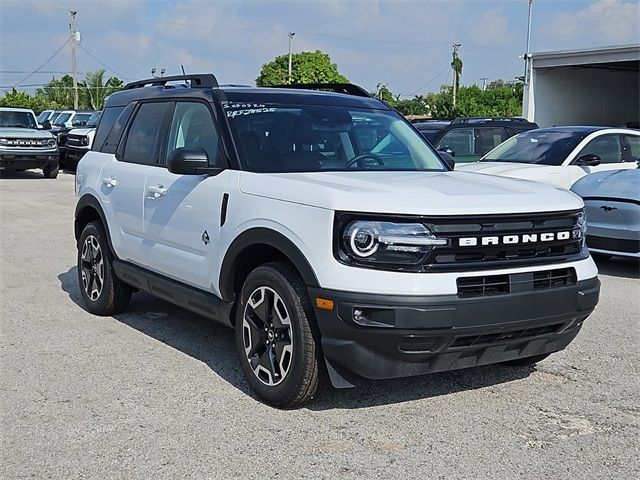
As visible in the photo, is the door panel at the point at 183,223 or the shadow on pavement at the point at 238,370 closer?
the shadow on pavement at the point at 238,370

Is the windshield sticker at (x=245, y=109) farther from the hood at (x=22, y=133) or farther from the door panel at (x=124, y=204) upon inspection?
A: the hood at (x=22, y=133)

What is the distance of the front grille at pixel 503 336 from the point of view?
4113mm

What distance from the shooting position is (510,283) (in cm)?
415

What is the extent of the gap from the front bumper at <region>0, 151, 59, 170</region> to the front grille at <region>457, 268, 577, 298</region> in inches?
733

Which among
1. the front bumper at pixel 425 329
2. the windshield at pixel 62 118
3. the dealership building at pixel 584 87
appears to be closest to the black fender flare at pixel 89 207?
the front bumper at pixel 425 329

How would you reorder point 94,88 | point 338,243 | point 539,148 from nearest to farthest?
point 338,243, point 539,148, point 94,88

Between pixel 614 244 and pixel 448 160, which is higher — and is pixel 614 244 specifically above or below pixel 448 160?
below

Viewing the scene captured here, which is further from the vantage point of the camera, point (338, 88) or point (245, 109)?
point (338, 88)

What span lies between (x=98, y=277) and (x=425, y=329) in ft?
11.8

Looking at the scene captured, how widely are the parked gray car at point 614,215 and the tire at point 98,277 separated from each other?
206 inches

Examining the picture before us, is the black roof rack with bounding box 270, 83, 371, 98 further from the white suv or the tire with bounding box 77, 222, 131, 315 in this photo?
the tire with bounding box 77, 222, 131, 315

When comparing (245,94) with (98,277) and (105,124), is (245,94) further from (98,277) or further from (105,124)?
(98,277)

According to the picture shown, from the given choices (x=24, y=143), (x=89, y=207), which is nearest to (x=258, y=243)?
(x=89, y=207)

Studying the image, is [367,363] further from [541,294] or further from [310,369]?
[541,294]
